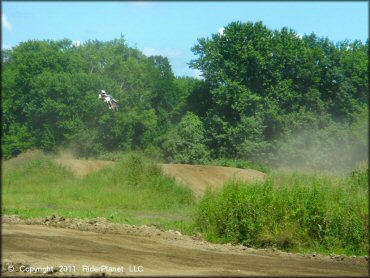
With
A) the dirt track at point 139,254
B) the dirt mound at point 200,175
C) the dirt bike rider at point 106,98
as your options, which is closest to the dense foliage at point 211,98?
the dirt bike rider at point 106,98

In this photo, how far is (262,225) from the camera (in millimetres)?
18875

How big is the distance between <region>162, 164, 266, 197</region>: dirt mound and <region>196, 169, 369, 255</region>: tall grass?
11851 millimetres

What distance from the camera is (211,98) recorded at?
53.6 meters

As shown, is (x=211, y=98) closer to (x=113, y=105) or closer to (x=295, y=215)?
(x=113, y=105)

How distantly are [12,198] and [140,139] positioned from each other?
2776 centimetres

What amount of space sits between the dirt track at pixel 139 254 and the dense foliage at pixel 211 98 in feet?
63.1

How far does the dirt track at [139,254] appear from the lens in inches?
524

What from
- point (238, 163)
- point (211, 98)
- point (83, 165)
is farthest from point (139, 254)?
point (211, 98)

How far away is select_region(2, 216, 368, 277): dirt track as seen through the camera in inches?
524

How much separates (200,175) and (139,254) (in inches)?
804

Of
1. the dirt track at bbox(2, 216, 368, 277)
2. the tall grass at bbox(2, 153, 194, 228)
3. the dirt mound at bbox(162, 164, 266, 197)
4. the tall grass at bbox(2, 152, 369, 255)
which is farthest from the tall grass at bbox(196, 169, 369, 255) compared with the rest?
the dirt mound at bbox(162, 164, 266, 197)

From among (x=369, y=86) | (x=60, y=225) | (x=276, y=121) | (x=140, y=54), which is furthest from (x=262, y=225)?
(x=140, y=54)

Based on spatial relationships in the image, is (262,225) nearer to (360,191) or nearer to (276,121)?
(360,191)

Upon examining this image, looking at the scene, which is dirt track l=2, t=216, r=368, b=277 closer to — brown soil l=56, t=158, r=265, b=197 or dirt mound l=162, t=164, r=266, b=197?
brown soil l=56, t=158, r=265, b=197
